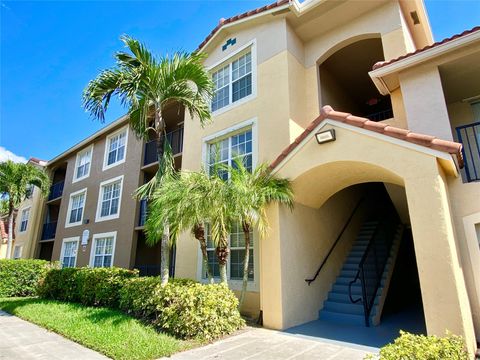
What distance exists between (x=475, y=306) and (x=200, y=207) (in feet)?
20.9

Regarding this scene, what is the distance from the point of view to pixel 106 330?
22.9ft

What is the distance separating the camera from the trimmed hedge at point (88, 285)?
32.2ft

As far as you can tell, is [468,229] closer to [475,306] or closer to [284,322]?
[475,306]

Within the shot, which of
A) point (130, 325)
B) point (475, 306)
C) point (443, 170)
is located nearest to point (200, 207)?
point (130, 325)

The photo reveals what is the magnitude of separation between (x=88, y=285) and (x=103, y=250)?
8082 mm

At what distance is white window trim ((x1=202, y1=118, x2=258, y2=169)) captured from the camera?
35.6 feet

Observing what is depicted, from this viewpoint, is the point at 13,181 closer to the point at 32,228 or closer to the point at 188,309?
the point at 32,228

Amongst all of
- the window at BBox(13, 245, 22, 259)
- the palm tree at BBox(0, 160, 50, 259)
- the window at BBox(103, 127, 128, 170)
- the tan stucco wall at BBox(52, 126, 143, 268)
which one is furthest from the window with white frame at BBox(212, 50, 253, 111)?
the window at BBox(13, 245, 22, 259)

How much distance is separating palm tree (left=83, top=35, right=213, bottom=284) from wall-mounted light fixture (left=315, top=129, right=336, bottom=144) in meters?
4.05

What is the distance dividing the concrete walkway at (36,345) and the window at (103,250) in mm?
8992

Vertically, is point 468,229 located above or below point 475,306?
above

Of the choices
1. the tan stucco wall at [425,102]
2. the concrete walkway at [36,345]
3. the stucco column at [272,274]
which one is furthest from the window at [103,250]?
the tan stucco wall at [425,102]

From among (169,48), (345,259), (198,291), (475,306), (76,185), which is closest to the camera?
(475,306)

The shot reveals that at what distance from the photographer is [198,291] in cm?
716
